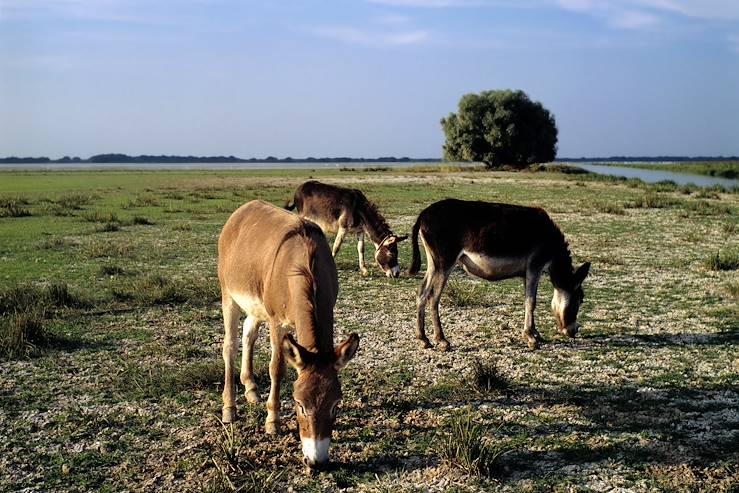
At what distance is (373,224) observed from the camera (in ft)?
52.6

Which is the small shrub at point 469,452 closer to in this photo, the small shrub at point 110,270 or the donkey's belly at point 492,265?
the donkey's belly at point 492,265

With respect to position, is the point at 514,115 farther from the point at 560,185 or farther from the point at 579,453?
the point at 579,453

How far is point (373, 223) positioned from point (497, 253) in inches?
270

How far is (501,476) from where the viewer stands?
541 centimetres

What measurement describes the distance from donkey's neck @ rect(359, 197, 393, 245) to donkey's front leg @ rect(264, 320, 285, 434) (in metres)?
9.67

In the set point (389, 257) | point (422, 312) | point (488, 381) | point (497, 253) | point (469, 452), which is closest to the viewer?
point (469, 452)

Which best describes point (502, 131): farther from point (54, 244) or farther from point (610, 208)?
point (54, 244)

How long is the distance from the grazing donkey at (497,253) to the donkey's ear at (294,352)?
488cm

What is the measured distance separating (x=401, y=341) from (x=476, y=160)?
3146 inches

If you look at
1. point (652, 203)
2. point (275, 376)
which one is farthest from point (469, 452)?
point (652, 203)

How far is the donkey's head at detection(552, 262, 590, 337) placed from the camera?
31.5ft

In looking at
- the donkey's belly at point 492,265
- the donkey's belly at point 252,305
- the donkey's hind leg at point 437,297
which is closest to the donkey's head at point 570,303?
the donkey's belly at point 492,265

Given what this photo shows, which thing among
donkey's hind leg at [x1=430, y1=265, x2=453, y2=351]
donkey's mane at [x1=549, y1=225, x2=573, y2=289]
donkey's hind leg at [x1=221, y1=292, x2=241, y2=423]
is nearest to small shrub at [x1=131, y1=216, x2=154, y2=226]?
donkey's hind leg at [x1=430, y1=265, x2=453, y2=351]

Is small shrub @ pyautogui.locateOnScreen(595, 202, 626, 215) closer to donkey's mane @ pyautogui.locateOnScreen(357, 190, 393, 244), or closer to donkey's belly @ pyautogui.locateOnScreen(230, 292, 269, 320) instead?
donkey's mane @ pyautogui.locateOnScreen(357, 190, 393, 244)
